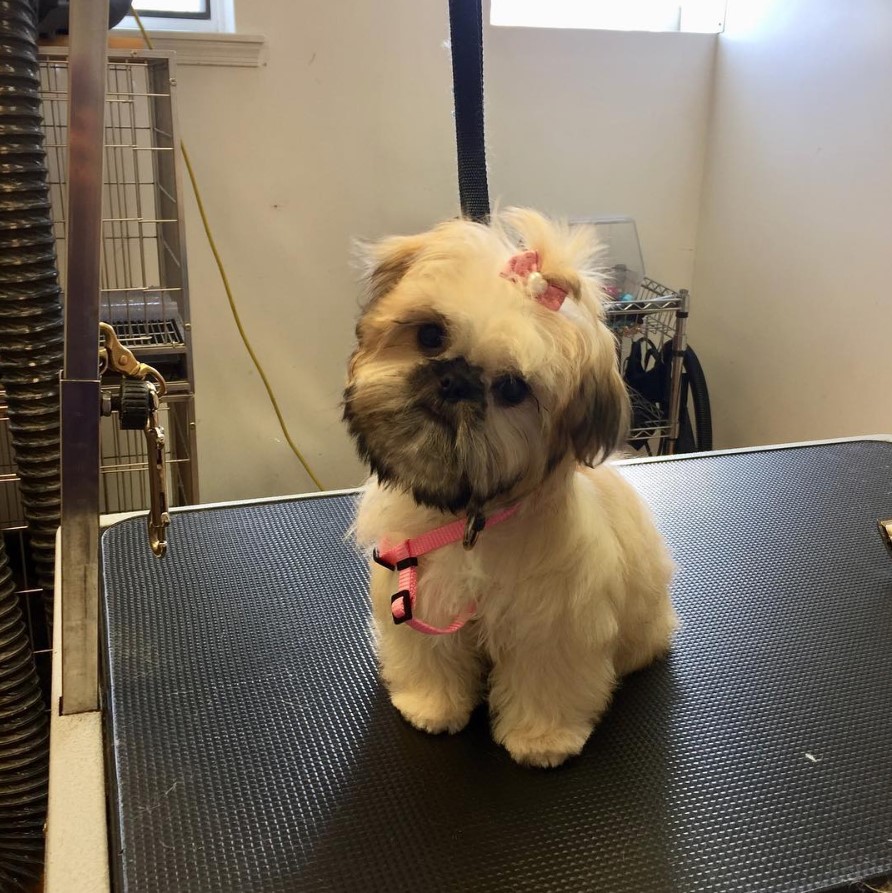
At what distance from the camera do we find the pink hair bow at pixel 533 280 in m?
0.75

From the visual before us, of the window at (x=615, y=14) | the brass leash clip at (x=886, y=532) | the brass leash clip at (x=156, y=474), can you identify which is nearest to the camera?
the brass leash clip at (x=156, y=474)

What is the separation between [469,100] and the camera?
99 centimetres

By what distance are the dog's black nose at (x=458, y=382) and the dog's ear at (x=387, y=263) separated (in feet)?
0.44

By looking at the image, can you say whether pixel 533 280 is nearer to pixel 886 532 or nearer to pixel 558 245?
pixel 558 245

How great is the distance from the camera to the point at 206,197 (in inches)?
81.7

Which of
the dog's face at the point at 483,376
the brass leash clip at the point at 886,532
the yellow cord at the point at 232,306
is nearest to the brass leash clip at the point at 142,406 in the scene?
the dog's face at the point at 483,376

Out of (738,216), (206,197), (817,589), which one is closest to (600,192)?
(738,216)

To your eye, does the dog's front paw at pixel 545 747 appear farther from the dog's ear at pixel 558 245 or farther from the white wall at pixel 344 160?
the white wall at pixel 344 160

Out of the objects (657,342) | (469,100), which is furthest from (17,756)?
(657,342)

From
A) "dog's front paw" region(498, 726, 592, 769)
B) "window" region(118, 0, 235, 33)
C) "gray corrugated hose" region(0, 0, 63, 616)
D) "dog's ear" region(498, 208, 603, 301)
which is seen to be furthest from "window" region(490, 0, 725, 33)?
"dog's front paw" region(498, 726, 592, 769)

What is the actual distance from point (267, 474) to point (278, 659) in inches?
53.7

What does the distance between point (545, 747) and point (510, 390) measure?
382 mm

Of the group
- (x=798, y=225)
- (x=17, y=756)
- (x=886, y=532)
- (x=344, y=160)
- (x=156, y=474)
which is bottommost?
(x=17, y=756)

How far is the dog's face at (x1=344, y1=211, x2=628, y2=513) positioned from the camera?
737mm
